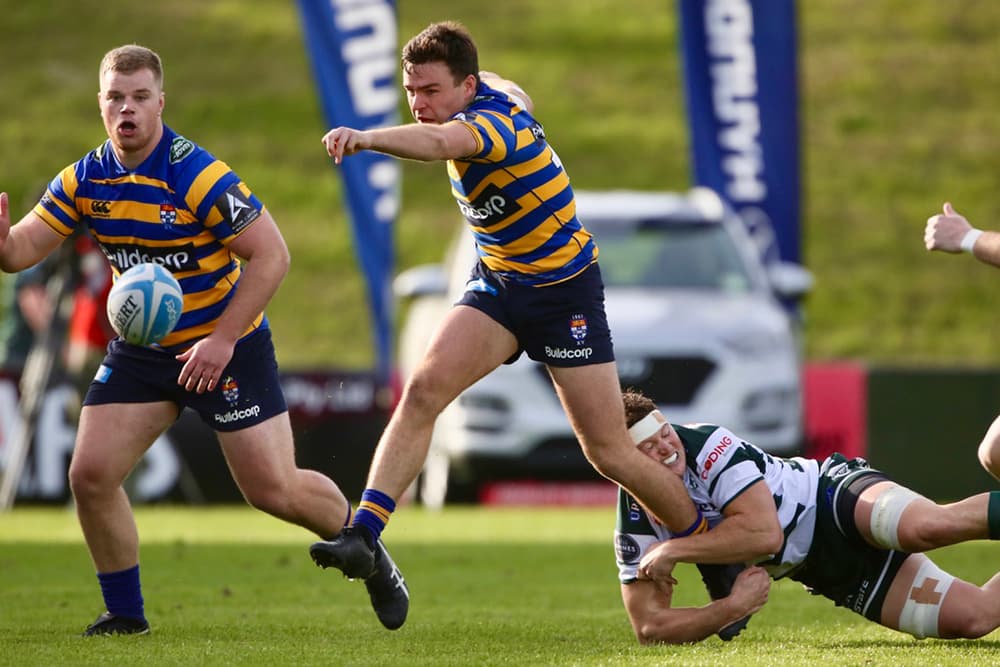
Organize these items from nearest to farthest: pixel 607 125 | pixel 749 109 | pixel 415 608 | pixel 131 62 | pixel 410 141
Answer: pixel 410 141 < pixel 131 62 < pixel 415 608 < pixel 749 109 < pixel 607 125

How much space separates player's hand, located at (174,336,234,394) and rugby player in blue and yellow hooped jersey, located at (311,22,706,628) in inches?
28.1

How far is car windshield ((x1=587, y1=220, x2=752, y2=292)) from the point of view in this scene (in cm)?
1388

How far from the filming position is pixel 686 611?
6141 millimetres

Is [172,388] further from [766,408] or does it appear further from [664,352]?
[766,408]

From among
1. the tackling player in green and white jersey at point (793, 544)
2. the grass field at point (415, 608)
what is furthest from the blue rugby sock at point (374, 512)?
the tackling player in green and white jersey at point (793, 544)

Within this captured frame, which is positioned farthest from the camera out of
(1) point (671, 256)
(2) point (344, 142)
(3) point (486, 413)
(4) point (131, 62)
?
(1) point (671, 256)

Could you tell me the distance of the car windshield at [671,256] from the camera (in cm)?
1388

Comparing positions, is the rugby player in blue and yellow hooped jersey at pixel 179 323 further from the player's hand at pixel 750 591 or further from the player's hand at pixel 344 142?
the player's hand at pixel 750 591

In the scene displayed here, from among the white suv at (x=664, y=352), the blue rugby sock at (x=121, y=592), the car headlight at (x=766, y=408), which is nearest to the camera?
the blue rugby sock at (x=121, y=592)

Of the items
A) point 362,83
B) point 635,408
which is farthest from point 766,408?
point 635,408

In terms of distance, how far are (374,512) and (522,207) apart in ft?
4.23

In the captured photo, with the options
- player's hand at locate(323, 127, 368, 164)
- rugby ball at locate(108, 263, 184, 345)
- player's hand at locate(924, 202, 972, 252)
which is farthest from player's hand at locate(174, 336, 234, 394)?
player's hand at locate(924, 202, 972, 252)

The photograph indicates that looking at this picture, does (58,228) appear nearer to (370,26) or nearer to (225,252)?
(225,252)

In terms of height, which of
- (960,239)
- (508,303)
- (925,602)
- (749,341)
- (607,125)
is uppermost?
(960,239)
